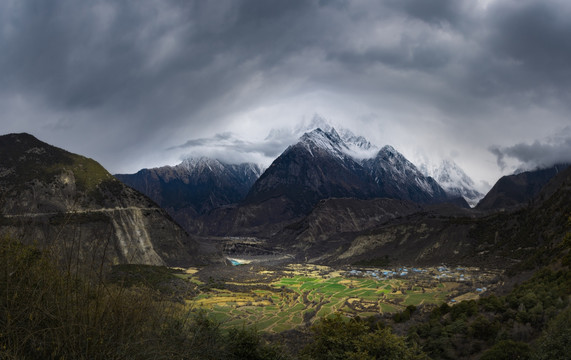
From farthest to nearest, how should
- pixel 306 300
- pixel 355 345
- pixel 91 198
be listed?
pixel 91 198
pixel 306 300
pixel 355 345

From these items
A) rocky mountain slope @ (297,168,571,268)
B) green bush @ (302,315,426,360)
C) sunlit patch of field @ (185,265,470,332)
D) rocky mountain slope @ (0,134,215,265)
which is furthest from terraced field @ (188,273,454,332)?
rocky mountain slope @ (0,134,215,265)

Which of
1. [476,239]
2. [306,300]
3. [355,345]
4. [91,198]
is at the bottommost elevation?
[306,300]

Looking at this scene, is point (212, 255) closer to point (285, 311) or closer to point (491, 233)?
point (285, 311)

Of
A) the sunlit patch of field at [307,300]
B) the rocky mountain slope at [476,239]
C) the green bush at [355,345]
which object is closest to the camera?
the green bush at [355,345]

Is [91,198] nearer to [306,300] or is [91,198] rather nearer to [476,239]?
[306,300]

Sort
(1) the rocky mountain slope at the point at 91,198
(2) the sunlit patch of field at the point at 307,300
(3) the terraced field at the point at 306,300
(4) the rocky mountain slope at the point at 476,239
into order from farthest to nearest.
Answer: (1) the rocky mountain slope at the point at 91,198, (4) the rocky mountain slope at the point at 476,239, (3) the terraced field at the point at 306,300, (2) the sunlit patch of field at the point at 307,300

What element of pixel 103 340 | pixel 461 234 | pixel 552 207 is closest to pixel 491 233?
pixel 461 234

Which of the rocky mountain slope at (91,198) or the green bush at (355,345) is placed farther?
the rocky mountain slope at (91,198)

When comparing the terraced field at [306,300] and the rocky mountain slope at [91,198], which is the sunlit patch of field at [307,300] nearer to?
A: the terraced field at [306,300]

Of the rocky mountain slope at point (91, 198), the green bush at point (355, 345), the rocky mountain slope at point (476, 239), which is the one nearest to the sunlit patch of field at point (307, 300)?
the rocky mountain slope at point (476, 239)

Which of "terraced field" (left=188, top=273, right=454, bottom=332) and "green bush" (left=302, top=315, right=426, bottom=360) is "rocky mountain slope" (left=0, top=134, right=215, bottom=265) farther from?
"green bush" (left=302, top=315, right=426, bottom=360)

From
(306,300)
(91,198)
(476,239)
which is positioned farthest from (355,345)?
(476,239)
